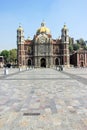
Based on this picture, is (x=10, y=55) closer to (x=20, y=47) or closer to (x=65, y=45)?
(x=20, y=47)

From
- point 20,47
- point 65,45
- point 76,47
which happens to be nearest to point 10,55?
point 76,47

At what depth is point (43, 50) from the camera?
121562 millimetres

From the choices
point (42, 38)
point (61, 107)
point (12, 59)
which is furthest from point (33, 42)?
point (61, 107)

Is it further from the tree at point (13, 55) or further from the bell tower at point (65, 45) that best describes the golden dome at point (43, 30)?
the tree at point (13, 55)

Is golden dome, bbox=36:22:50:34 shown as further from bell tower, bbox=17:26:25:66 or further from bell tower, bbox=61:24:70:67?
bell tower, bbox=17:26:25:66

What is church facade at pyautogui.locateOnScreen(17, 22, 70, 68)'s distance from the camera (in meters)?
121

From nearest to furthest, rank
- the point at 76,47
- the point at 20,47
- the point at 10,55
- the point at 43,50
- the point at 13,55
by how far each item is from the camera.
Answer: the point at 43,50 < the point at 20,47 < the point at 13,55 < the point at 76,47 < the point at 10,55

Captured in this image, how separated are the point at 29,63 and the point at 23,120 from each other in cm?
11589

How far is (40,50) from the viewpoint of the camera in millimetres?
121688

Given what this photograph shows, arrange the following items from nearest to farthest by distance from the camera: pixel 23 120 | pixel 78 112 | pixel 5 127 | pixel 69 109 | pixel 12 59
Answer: pixel 5 127
pixel 23 120
pixel 78 112
pixel 69 109
pixel 12 59

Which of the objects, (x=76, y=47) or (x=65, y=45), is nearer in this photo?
(x=65, y=45)

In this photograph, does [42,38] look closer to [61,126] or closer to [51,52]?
[51,52]

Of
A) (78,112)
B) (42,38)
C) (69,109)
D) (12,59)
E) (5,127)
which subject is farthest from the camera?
(12,59)

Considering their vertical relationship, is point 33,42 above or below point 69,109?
above
